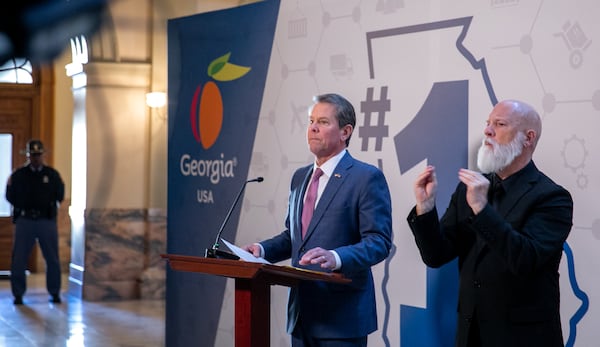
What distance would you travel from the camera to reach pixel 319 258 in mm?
2994

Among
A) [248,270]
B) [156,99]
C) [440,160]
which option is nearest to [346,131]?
[248,270]

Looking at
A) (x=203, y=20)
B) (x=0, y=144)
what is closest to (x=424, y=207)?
(x=203, y=20)

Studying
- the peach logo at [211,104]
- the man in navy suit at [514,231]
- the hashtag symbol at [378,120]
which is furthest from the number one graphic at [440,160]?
the peach logo at [211,104]

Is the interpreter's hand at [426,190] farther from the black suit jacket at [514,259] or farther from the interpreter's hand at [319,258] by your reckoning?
the interpreter's hand at [319,258]

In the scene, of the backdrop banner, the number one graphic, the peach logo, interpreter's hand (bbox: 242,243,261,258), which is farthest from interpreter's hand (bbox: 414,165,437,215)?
the peach logo

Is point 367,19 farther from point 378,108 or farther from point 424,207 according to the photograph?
point 424,207

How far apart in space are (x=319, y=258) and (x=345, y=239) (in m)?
0.35

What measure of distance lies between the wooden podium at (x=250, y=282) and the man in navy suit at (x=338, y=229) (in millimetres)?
166

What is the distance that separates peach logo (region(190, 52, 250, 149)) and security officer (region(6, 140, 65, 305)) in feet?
13.8

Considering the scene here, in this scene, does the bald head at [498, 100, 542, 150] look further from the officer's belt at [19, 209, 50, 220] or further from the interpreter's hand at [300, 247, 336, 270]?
the officer's belt at [19, 209, 50, 220]

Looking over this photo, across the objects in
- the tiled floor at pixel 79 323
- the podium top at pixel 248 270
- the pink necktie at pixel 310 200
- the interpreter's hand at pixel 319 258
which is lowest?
the tiled floor at pixel 79 323

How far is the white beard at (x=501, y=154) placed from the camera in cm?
304

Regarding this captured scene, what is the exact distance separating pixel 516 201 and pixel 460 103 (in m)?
1.14

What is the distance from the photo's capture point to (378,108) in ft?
14.8
